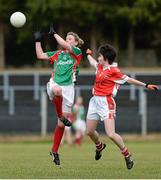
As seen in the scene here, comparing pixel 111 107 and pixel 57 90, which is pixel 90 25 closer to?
pixel 57 90

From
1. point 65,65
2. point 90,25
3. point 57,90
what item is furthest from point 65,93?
point 90,25

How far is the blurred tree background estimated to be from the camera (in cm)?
5181

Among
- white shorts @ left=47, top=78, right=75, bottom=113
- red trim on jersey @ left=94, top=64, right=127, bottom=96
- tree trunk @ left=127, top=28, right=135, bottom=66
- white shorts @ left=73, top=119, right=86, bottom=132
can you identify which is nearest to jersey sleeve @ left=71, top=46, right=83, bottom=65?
white shorts @ left=47, top=78, right=75, bottom=113

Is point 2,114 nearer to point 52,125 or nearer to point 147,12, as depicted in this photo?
point 52,125

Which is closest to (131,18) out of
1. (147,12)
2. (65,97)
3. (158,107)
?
(147,12)

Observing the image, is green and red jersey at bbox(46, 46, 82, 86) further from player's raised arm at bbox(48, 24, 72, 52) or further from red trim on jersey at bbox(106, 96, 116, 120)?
red trim on jersey at bbox(106, 96, 116, 120)

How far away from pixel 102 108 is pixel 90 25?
39.5 meters

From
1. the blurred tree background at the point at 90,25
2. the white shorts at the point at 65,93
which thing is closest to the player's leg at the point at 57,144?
the white shorts at the point at 65,93

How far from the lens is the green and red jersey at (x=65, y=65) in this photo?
1609cm

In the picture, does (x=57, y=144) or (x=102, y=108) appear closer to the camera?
(x=102, y=108)

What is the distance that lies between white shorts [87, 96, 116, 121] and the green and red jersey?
2.60 ft

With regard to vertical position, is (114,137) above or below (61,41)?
below

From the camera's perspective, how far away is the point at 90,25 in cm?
5469

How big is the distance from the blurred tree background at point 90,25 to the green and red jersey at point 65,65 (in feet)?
107
